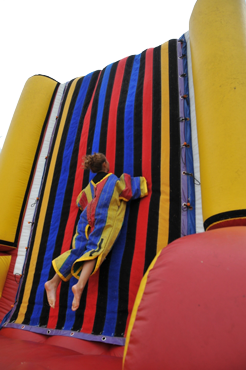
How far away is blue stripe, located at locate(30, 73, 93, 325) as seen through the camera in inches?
54.7

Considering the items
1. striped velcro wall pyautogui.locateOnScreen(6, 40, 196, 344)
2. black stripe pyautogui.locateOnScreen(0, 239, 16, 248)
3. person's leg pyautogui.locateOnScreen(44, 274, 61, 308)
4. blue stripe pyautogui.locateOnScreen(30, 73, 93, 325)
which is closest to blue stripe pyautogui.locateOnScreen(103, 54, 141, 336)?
striped velcro wall pyautogui.locateOnScreen(6, 40, 196, 344)

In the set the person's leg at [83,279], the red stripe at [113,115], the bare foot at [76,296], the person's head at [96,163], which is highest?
the red stripe at [113,115]

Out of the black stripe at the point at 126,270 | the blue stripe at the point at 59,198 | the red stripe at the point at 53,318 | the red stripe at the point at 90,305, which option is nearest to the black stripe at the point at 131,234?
the black stripe at the point at 126,270

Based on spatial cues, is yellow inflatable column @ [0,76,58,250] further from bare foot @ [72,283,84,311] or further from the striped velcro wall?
bare foot @ [72,283,84,311]

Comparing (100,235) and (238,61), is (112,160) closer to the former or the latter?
(100,235)

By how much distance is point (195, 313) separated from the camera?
0.54 meters

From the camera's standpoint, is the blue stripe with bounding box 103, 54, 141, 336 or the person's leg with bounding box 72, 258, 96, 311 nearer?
the person's leg with bounding box 72, 258, 96, 311

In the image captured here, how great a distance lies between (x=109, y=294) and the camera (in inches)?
46.4

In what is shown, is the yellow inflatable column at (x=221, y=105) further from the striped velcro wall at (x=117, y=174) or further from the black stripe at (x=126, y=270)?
the black stripe at (x=126, y=270)

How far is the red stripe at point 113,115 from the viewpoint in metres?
1.71

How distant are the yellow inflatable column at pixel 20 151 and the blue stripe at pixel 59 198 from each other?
29 cm

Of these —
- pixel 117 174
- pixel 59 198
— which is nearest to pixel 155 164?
pixel 117 174

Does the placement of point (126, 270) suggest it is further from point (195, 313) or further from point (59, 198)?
point (59, 198)

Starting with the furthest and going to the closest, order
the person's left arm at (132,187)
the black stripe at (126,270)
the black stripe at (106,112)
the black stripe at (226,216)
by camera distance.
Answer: the black stripe at (106,112)
the person's left arm at (132,187)
the black stripe at (126,270)
the black stripe at (226,216)
